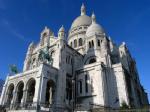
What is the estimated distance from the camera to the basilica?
91.5 feet

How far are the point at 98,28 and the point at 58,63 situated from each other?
2082 cm

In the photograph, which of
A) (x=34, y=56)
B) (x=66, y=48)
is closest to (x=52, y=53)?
(x=66, y=48)

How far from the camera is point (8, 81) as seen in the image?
112 ft

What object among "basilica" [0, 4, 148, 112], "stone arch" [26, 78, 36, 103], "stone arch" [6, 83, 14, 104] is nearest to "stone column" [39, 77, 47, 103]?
"basilica" [0, 4, 148, 112]

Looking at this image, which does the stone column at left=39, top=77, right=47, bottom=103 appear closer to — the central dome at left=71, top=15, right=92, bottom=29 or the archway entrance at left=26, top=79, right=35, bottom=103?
the archway entrance at left=26, top=79, right=35, bottom=103

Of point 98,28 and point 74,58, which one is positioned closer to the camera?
point 74,58

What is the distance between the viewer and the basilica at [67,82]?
27891 millimetres

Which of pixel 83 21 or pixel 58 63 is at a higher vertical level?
pixel 83 21

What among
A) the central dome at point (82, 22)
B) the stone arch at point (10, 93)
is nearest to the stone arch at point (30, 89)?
the stone arch at point (10, 93)

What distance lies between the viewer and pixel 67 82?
111 ft

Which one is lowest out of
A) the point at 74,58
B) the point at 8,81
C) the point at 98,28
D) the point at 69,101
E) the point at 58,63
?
the point at 69,101

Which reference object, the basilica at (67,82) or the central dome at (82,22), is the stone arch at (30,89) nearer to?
the basilica at (67,82)

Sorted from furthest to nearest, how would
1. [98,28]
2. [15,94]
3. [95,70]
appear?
[98,28] < [95,70] < [15,94]

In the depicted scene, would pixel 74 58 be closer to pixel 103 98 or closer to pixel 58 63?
pixel 58 63
